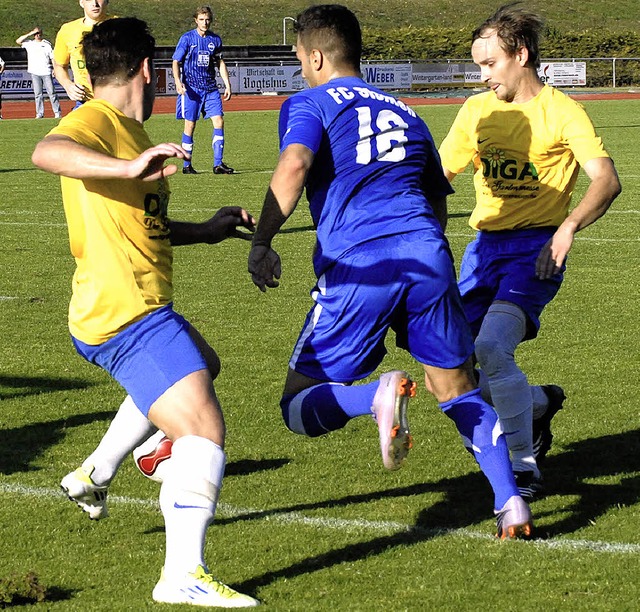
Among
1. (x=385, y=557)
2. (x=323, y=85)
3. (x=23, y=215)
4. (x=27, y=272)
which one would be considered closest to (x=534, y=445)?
(x=385, y=557)

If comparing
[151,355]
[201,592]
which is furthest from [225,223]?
[201,592]

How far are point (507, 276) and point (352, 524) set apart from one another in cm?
129

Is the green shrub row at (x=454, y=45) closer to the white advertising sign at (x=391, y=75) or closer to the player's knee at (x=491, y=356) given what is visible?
the white advertising sign at (x=391, y=75)

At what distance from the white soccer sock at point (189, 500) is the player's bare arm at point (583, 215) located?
1.62 metres

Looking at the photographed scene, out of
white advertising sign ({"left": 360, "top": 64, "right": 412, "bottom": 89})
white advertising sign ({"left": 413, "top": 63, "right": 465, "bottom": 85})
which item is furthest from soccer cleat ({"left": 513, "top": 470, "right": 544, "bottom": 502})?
white advertising sign ({"left": 413, "top": 63, "right": 465, "bottom": 85})

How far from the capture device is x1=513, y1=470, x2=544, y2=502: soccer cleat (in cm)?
502

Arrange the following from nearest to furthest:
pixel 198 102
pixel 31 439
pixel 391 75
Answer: pixel 31 439
pixel 198 102
pixel 391 75

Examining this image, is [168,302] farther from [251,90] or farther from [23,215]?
[251,90]

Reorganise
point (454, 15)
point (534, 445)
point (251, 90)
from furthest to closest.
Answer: point (454, 15)
point (251, 90)
point (534, 445)

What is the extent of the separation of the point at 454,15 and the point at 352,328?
76667 millimetres

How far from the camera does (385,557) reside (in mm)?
4336

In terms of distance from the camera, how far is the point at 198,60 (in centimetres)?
1889

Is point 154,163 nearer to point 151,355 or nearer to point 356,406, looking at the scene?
point 151,355

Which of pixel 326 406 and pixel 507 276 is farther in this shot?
pixel 507 276
